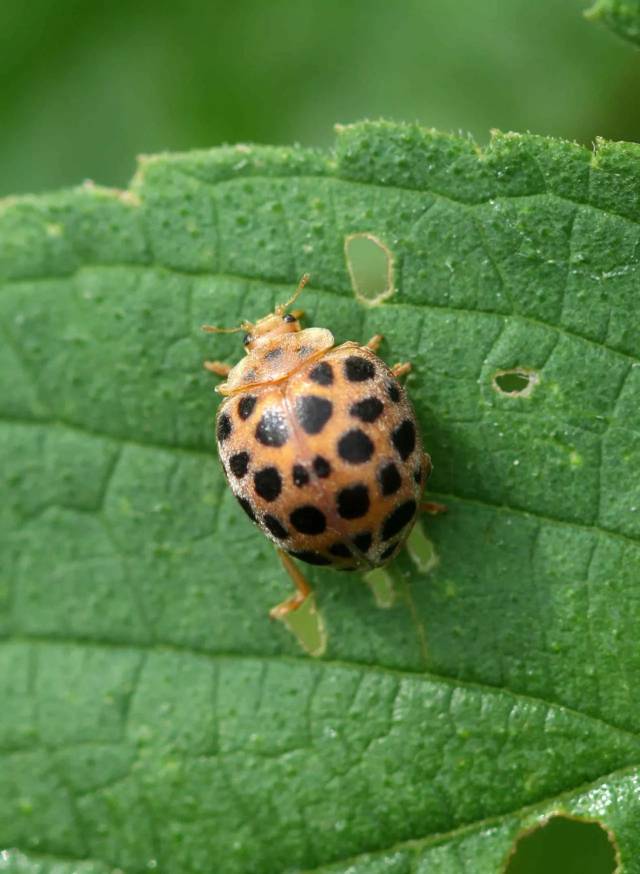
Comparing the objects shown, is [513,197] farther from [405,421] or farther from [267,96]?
[267,96]

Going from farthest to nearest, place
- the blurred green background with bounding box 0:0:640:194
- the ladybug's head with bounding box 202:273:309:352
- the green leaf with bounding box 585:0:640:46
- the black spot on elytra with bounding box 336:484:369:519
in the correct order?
the blurred green background with bounding box 0:0:640:194
the ladybug's head with bounding box 202:273:309:352
the black spot on elytra with bounding box 336:484:369:519
the green leaf with bounding box 585:0:640:46

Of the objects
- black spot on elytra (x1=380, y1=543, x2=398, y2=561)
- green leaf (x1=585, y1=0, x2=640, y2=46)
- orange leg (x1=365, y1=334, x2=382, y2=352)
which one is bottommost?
black spot on elytra (x1=380, y1=543, x2=398, y2=561)

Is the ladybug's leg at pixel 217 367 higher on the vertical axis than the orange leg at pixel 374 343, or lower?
lower

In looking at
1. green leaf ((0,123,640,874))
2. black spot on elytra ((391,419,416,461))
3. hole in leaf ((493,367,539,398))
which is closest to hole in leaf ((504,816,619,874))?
green leaf ((0,123,640,874))

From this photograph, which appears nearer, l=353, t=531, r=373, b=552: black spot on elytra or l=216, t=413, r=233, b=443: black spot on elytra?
l=353, t=531, r=373, b=552: black spot on elytra

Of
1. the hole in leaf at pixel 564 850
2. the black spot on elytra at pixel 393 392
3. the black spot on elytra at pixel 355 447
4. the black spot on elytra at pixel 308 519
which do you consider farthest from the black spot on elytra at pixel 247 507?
the hole in leaf at pixel 564 850

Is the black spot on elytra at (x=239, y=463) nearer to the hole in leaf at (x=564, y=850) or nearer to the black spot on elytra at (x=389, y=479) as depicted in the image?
the black spot on elytra at (x=389, y=479)

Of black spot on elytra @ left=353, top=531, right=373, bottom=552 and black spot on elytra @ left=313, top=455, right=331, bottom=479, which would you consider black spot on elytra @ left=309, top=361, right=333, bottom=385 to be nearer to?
black spot on elytra @ left=313, top=455, right=331, bottom=479

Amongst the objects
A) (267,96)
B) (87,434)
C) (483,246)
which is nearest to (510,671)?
(483,246)
